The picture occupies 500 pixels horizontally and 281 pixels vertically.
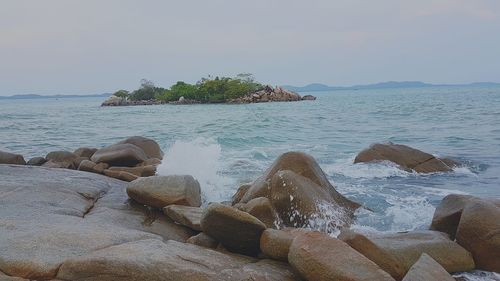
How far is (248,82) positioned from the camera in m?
87.2

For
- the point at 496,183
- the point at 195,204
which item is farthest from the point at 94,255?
the point at 496,183

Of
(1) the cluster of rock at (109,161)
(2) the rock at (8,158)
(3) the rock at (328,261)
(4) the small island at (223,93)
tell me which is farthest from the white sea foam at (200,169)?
(4) the small island at (223,93)

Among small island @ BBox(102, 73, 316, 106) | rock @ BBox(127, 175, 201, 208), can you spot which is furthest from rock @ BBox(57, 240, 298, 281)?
small island @ BBox(102, 73, 316, 106)

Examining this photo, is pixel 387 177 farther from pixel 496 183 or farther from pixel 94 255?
pixel 94 255

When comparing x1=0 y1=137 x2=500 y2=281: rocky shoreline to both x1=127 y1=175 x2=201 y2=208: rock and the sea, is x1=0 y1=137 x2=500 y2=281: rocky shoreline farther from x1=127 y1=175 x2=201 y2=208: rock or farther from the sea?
the sea

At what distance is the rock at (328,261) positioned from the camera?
14.9 ft

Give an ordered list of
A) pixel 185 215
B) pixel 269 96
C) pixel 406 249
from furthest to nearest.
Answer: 1. pixel 269 96
2. pixel 185 215
3. pixel 406 249

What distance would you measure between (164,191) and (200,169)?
16.6 feet

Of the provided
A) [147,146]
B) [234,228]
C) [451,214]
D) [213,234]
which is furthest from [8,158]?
[451,214]

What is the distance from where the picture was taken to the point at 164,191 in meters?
7.23

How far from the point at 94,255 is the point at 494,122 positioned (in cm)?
2648

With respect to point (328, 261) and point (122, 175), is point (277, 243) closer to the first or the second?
point (328, 261)

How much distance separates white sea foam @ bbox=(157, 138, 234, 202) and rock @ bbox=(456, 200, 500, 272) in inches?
204

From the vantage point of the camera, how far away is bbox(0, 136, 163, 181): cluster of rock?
10.9 m
